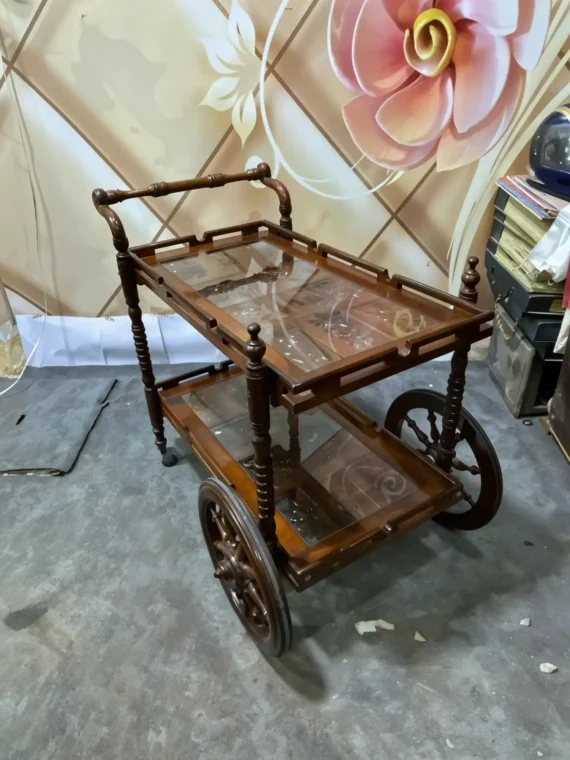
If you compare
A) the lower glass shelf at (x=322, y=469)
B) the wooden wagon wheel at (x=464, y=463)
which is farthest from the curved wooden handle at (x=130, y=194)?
the wooden wagon wheel at (x=464, y=463)

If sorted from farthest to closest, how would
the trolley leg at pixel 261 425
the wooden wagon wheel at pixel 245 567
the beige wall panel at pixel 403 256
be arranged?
1. the beige wall panel at pixel 403 256
2. the wooden wagon wheel at pixel 245 567
3. the trolley leg at pixel 261 425

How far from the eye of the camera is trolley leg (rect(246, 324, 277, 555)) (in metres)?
0.68

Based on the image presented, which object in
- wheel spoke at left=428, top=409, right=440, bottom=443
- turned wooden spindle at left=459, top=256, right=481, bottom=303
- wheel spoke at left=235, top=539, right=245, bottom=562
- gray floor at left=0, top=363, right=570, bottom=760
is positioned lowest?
gray floor at left=0, top=363, right=570, bottom=760

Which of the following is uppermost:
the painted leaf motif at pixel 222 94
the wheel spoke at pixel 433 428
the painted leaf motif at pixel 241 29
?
the painted leaf motif at pixel 241 29

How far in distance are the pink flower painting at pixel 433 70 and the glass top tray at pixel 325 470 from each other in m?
0.72

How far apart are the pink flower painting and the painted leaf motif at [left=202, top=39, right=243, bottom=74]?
8.9 inches

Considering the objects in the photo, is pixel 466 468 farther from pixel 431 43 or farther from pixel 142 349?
pixel 431 43

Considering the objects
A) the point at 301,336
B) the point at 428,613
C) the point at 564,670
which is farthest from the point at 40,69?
the point at 564,670

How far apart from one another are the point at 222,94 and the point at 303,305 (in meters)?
0.71

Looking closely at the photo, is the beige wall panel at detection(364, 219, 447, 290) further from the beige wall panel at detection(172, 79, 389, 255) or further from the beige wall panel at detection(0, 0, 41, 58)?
the beige wall panel at detection(0, 0, 41, 58)

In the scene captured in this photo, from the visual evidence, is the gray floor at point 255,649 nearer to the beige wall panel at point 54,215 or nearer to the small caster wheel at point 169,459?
the small caster wheel at point 169,459


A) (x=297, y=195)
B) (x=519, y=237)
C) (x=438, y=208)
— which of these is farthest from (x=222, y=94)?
(x=519, y=237)

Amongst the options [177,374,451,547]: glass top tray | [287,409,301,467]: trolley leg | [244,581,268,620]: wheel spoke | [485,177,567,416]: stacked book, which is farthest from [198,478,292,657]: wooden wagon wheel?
[485,177,567,416]: stacked book

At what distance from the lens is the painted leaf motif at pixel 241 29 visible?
48.9 inches
